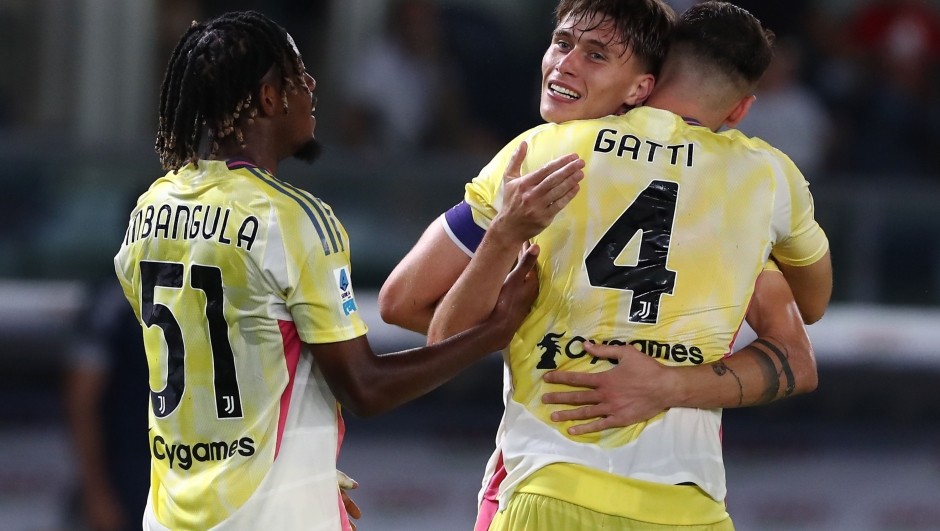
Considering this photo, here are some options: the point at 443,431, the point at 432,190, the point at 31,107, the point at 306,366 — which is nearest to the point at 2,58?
the point at 31,107

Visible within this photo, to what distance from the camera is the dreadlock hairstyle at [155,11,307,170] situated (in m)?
2.37

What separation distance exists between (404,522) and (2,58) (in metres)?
4.04

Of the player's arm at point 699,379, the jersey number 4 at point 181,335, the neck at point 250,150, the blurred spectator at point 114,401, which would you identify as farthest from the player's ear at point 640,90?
the blurred spectator at point 114,401

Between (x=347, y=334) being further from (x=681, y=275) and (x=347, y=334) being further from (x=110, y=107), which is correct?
(x=110, y=107)

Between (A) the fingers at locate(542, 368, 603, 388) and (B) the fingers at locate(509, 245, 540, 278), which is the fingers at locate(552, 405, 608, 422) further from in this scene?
(B) the fingers at locate(509, 245, 540, 278)

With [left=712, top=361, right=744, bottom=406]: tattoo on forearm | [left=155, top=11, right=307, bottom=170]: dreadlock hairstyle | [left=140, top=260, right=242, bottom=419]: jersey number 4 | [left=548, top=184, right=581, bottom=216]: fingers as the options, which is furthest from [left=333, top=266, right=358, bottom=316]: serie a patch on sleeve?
[left=712, top=361, right=744, bottom=406]: tattoo on forearm

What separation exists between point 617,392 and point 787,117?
527 cm

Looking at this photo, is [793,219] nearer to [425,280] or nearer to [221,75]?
[425,280]

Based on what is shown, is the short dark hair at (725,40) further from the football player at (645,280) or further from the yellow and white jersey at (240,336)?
the yellow and white jersey at (240,336)

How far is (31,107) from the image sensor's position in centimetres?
757

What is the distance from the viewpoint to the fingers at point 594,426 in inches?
95.3

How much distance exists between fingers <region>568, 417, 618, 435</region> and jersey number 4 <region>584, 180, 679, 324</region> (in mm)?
217

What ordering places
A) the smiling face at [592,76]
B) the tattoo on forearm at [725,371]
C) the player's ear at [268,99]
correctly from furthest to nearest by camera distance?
the smiling face at [592,76] < the tattoo on forearm at [725,371] < the player's ear at [268,99]

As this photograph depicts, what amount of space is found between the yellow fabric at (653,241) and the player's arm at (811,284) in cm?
17
